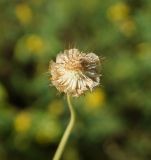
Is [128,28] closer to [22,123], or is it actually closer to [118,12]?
[118,12]

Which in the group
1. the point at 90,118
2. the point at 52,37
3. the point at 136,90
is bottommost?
the point at 90,118

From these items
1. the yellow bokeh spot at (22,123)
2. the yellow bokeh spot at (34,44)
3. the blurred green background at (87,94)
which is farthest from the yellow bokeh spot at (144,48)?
the yellow bokeh spot at (22,123)

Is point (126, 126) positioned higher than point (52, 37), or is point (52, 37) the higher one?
point (52, 37)

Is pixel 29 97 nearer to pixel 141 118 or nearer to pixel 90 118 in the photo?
pixel 90 118

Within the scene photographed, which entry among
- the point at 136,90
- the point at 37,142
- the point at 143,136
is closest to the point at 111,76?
the point at 136,90

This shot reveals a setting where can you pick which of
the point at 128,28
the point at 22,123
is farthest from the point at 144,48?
the point at 22,123

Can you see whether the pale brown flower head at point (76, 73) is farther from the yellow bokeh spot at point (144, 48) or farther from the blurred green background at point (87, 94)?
the yellow bokeh spot at point (144, 48)

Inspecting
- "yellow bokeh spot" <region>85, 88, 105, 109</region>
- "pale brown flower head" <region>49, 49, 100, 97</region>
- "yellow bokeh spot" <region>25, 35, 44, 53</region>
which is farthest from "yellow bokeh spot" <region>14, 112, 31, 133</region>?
"pale brown flower head" <region>49, 49, 100, 97</region>

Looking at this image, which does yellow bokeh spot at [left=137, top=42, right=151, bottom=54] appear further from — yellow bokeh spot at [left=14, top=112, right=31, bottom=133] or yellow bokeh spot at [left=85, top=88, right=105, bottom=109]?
yellow bokeh spot at [left=14, top=112, right=31, bottom=133]
